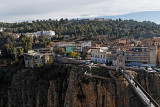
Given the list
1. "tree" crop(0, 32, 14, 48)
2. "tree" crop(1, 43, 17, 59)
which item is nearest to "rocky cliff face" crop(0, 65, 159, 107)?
"tree" crop(1, 43, 17, 59)

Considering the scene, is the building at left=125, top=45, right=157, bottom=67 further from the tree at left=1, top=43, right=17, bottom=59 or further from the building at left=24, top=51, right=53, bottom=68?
the tree at left=1, top=43, right=17, bottom=59

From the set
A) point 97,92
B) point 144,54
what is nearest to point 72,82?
point 97,92

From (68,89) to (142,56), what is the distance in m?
12.6

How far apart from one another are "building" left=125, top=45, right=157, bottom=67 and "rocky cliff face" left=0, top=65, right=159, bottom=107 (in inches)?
239

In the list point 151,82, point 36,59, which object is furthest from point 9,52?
point 151,82

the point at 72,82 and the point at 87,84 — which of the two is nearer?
the point at 87,84

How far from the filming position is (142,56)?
26.0 meters

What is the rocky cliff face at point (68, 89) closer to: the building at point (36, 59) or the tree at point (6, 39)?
the building at point (36, 59)

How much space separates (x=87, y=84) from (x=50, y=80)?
750 cm

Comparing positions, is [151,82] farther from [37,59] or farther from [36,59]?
[36,59]

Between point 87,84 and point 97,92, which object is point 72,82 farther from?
point 97,92

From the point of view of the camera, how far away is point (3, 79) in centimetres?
3167

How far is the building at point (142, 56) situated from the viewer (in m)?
25.2

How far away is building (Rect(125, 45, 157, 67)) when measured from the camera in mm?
25234
